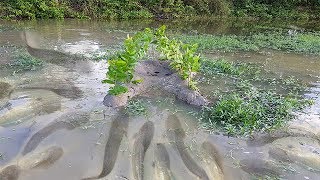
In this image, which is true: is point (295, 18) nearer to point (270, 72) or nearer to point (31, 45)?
point (270, 72)

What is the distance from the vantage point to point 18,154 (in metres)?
5.65

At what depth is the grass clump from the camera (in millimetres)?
6789

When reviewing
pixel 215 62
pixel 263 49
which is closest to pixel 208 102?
pixel 215 62

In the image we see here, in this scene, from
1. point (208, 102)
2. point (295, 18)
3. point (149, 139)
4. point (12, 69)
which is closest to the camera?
point (149, 139)

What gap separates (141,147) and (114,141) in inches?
18.4

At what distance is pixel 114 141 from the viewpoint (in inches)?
242

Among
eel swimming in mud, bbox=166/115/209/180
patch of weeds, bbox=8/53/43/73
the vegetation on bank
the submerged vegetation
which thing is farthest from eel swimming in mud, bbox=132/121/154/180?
the vegetation on bank

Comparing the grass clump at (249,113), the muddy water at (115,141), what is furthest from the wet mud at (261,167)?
the grass clump at (249,113)

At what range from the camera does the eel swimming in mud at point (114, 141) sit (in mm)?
5404

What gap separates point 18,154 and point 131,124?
1923 millimetres

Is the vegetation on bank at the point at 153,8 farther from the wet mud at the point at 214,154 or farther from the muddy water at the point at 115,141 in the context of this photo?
the wet mud at the point at 214,154

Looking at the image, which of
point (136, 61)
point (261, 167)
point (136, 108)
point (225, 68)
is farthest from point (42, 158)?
point (225, 68)

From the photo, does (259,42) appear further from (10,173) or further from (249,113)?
(10,173)

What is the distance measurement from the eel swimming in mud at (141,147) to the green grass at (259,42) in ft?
21.9
